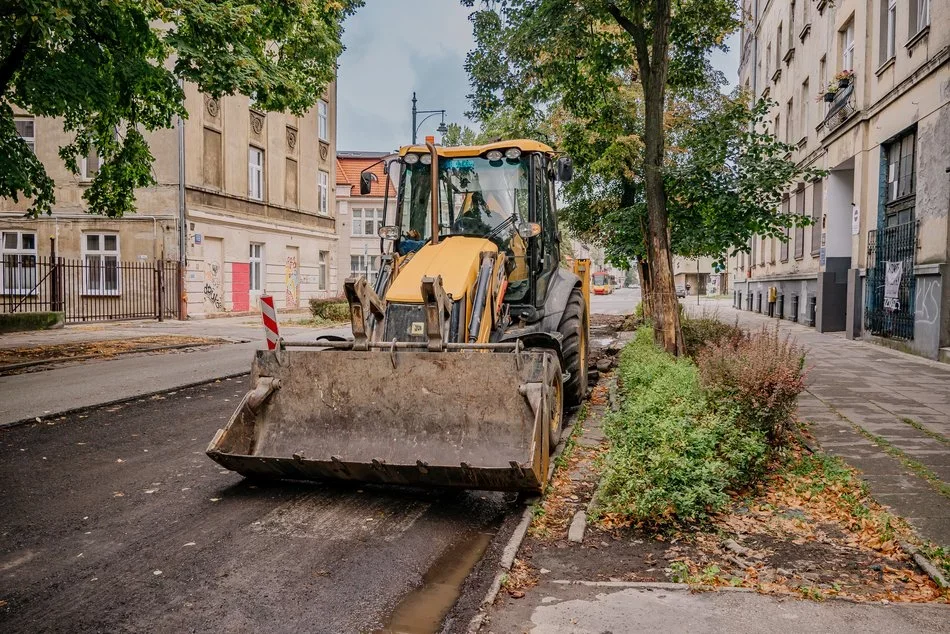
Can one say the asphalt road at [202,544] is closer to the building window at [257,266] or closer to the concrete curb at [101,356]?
the concrete curb at [101,356]

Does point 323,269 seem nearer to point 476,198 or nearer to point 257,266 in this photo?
point 257,266

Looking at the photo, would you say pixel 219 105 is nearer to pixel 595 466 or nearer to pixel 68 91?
pixel 68 91

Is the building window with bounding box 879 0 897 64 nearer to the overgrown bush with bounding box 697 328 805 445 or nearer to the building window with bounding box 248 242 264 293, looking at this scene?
the overgrown bush with bounding box 697 328 805 445

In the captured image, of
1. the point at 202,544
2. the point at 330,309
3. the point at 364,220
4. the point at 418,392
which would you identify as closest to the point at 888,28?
the point at 418,392

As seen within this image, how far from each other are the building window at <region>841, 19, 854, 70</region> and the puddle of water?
1847 cm

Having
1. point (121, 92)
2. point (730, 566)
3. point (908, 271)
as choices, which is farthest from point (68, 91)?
point (908, 271)

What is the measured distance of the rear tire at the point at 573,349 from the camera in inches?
302

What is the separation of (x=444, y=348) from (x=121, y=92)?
10317mm

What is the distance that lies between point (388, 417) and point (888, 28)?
16012 mm

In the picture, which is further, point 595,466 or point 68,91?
point 68,91

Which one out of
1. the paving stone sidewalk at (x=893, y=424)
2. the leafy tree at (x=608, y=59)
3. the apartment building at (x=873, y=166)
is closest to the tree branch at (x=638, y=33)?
the leafy tree at (x=608, y=59)

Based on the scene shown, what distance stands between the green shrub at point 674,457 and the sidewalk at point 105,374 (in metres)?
6.50

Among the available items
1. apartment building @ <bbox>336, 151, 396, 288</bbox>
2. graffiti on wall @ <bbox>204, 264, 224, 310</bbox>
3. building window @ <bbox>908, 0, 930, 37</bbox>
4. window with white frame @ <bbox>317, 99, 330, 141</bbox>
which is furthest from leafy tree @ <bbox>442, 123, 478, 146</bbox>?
building window @ <bbox>908, 0, 930, 37</bbox>

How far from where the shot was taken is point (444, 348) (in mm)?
5332
